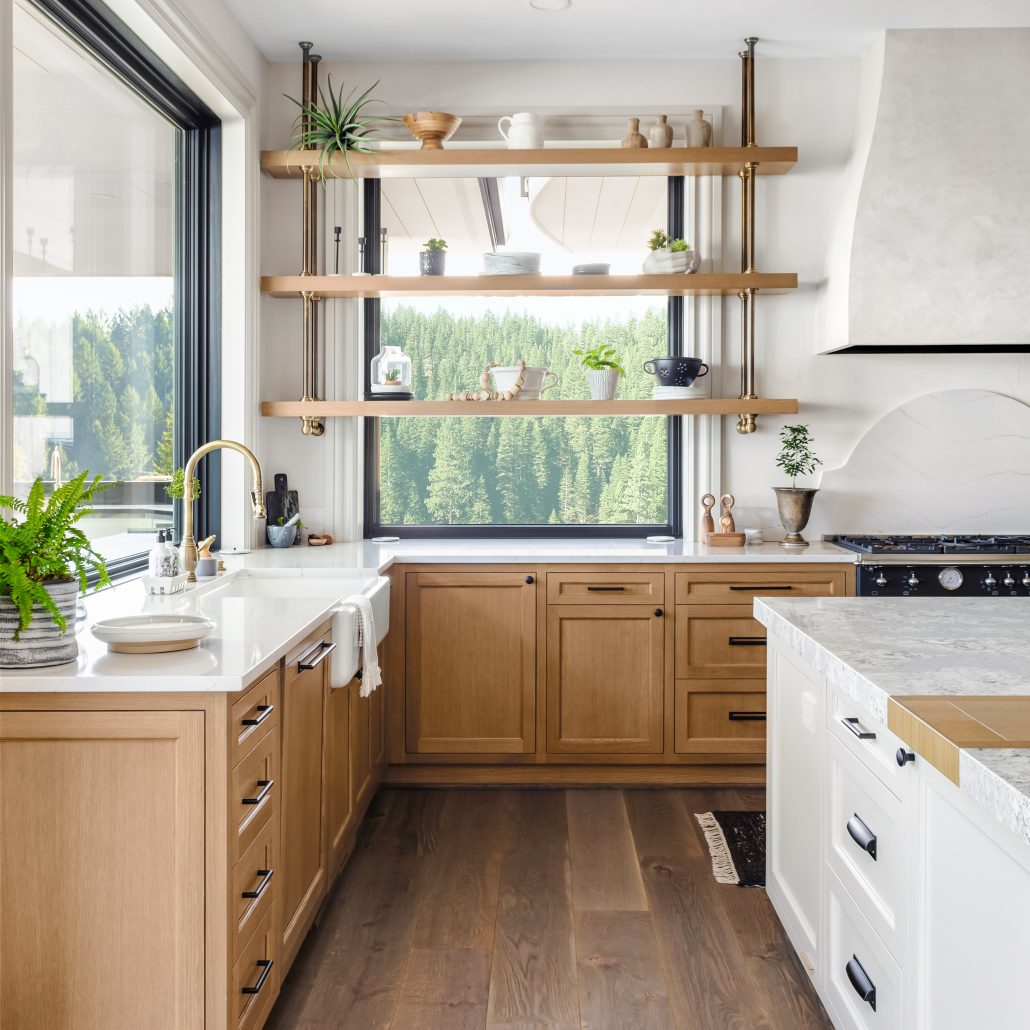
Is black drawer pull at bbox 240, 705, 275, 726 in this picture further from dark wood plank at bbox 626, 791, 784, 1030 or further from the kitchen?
dark wood plank at bbox 626, 791, 784, 1030

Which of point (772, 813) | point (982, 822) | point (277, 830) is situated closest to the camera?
point (982, 822)

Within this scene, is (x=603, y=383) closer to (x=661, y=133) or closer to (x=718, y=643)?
(x=661, y=133)

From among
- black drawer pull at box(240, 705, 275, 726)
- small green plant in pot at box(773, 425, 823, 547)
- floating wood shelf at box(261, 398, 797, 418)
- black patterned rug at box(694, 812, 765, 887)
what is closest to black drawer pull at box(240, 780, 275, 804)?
black drawer pull at box(240, 705, 275, 726)

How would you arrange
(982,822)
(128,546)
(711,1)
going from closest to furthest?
(982,822) < (128,546) < (711,1)

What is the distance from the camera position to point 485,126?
409 cm

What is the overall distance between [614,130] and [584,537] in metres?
1.68

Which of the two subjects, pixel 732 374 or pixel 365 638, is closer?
pixel 365 638

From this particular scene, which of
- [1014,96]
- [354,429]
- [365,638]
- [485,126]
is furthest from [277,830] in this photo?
[1014,96]

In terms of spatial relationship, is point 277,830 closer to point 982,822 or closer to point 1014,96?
point 982,822

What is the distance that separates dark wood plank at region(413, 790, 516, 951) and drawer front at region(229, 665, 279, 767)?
87 centimetres

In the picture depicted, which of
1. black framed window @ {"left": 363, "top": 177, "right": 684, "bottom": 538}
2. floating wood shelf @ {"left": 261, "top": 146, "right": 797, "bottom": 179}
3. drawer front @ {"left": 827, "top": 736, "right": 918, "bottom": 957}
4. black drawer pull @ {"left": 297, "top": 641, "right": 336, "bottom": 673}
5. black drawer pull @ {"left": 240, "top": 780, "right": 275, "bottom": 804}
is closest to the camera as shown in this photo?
drawer front @ {"left": 827, "top": 736, "right": 918, "bottom": 957}

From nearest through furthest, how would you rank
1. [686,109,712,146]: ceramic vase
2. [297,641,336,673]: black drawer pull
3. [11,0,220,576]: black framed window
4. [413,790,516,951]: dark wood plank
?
[297,641,336,673]: black drawer pull < [11,0,220,576]: black framed window < [413,790,516,951]: dark wood plank < [686,109,712,146]: ceramic vase

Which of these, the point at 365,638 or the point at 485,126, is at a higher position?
the point at 485,126

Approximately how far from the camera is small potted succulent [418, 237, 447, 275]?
3975 millimetres
